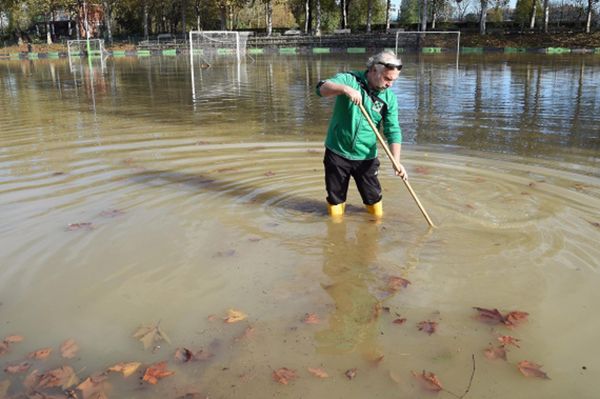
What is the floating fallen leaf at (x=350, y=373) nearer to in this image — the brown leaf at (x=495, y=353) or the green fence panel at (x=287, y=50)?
the brown leaf at (x=495, y=353)

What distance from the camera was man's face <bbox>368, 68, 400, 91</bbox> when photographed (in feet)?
15.9

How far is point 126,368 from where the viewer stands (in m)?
3.38

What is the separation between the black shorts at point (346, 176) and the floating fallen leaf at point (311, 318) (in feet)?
6.28

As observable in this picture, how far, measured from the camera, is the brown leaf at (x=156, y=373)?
130 inches

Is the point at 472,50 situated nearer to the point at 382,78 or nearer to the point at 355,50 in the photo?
the point at 355,50

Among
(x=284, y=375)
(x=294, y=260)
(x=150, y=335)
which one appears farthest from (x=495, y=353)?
(x=150, y=335)

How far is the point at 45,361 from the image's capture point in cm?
345

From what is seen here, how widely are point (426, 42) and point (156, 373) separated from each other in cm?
4868

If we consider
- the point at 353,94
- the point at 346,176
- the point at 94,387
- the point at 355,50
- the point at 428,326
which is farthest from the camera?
the point at 355,50

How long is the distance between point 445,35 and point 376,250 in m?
49.5

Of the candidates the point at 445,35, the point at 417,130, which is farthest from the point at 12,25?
the point at 417,130

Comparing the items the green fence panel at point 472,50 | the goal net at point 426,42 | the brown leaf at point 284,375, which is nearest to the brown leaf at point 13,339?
the brown leaf at point 284,375

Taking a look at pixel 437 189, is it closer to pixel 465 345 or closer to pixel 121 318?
pixel 465 345

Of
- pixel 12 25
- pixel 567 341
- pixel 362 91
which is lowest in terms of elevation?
pixel 567 341
